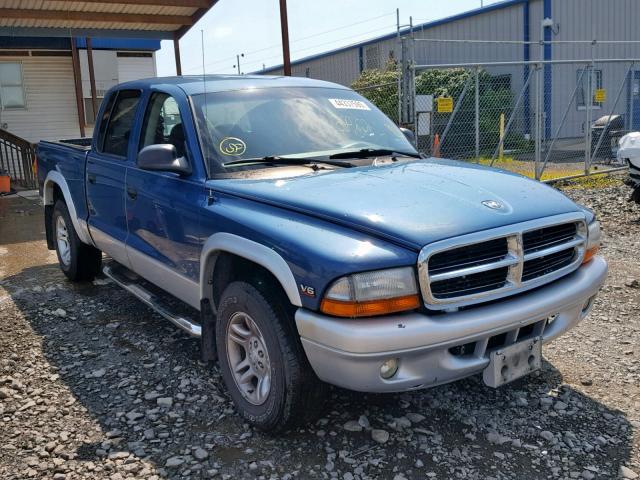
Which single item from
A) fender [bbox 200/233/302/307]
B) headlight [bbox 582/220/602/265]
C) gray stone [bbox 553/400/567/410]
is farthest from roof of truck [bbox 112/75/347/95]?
gray stone [bbox 553/400/567/410]

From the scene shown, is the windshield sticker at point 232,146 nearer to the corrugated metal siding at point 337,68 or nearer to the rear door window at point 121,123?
the rear door window at point 121,123

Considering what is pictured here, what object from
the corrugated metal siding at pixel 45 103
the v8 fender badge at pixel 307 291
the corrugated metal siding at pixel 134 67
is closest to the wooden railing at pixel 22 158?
the corrugated metal siding at pixel 45 103

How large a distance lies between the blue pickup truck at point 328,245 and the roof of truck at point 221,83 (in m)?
0.02

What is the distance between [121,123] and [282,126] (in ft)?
5.35

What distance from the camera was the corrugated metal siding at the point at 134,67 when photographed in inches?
734

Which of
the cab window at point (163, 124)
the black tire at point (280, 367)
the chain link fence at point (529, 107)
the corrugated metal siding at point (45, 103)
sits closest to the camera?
the black tire at point (280, 367)

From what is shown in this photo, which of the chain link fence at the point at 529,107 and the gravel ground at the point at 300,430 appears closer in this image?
the gravel ground at the point at 300,430

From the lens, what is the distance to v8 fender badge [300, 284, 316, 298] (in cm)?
275

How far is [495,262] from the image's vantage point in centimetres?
292

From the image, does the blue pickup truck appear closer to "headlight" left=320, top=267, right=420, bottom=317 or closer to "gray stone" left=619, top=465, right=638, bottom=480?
"headlight" left=320, top=267, right=420, bottom=317

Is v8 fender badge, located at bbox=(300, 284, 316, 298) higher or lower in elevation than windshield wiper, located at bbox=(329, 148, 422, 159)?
lower

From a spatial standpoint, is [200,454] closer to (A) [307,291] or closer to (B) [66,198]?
(A) [307,291]

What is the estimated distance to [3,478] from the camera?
302 cm

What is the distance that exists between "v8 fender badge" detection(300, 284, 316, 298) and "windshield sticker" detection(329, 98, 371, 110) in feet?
6.62
